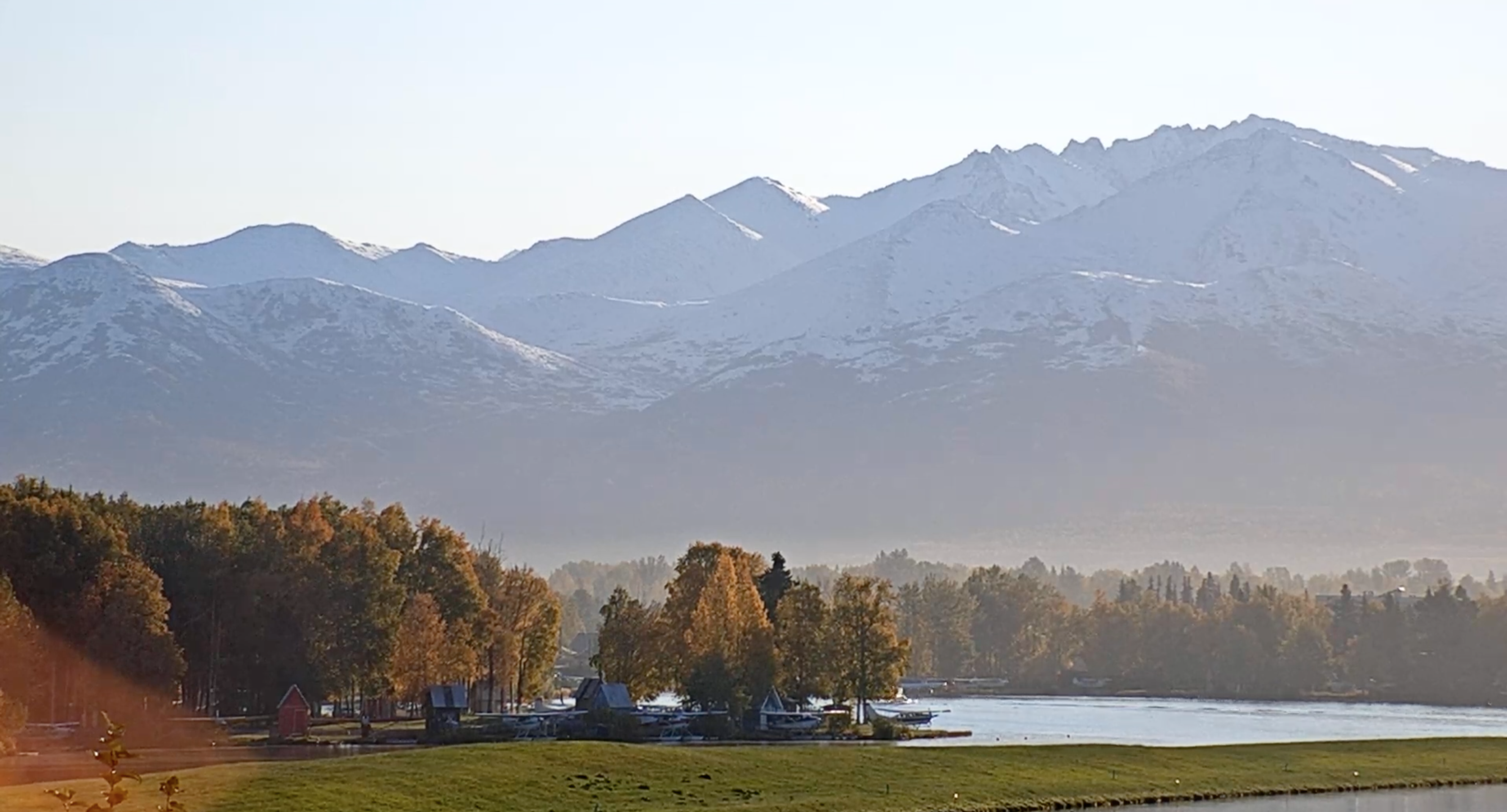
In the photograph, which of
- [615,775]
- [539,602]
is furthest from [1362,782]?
[539,602]

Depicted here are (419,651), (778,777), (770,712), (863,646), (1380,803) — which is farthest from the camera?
(863,646)

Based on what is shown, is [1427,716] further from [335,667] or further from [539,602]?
[335,667]

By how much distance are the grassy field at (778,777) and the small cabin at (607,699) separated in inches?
939

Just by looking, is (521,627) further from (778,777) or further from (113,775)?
(113,775)

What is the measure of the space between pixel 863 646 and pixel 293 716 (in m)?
42.6

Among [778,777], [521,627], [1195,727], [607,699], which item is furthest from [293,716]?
[1195,727]

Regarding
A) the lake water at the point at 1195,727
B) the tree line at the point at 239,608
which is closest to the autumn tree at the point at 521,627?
the tree line at the point at 239,608

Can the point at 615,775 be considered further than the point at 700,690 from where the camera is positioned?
No

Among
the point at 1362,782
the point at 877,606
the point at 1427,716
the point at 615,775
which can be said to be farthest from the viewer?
the point at 1427,716

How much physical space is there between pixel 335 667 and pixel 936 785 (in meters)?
60.7

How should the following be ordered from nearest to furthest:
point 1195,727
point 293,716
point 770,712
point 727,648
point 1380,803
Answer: point 1380,803 < point 293,716 < point 727,648 < point 770,712 < point 1195,727

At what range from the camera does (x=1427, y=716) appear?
191750 mm

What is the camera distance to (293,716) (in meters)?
128

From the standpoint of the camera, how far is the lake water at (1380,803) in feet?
298
